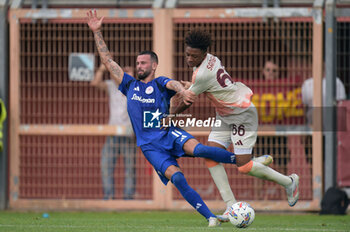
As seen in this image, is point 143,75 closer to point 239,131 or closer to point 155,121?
point 155,121

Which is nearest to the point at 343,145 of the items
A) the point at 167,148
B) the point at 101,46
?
the point at 167,148

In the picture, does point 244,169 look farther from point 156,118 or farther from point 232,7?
point 232,7

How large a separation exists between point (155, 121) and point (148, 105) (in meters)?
0.21

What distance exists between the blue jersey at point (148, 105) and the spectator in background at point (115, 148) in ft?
7.58

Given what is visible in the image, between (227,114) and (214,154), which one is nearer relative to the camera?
(214,154)

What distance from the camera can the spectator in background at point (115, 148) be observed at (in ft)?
35.5

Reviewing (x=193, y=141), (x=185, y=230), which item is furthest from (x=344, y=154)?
(x=185, y=230)

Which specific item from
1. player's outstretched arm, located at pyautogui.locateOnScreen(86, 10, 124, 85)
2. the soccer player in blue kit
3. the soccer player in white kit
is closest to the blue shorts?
the soccer player in blue kit

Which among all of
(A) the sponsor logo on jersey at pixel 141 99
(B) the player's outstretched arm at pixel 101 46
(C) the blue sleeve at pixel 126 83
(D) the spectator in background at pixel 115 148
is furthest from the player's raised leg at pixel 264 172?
(D) the spectator in background at pixel 115 148

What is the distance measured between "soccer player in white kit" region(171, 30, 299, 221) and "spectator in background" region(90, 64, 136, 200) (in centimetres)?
252

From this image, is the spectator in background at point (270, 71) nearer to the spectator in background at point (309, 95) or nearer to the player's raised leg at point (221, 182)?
the spectator in background at point (309, 95)

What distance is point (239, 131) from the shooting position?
8.41 meters

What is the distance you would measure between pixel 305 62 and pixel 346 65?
79cm

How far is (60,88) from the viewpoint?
11430mm
